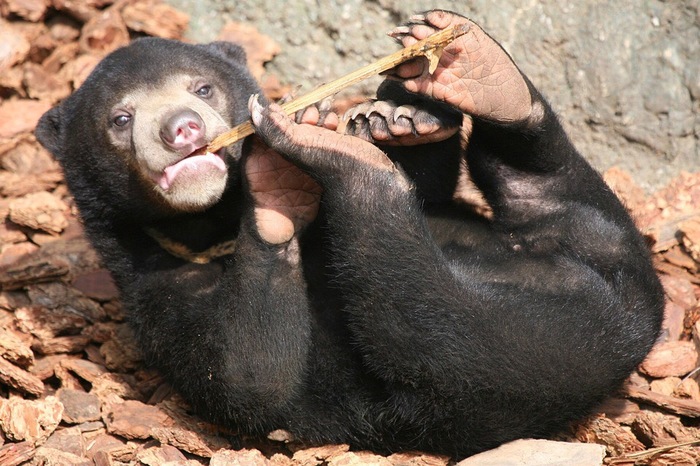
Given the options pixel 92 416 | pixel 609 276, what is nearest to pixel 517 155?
pixel 609 276

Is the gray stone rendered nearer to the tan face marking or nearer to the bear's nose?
the tan face marking

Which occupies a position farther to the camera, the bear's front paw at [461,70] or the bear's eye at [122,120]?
the bear's eye at [122,120]

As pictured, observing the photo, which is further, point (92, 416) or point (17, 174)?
point (17, 174)

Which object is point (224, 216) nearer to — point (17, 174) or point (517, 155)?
point (517, 155)

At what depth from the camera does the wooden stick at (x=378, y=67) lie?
433 centimetres

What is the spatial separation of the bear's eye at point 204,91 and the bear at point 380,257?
0.15 ft

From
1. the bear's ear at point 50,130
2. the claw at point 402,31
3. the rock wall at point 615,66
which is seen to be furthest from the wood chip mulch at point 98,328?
the claw at point 402,31

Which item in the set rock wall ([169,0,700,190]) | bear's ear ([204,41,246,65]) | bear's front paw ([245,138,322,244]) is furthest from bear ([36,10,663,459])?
rock wall ([169,0,700,190])

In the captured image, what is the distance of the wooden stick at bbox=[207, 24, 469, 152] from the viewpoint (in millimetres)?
4332

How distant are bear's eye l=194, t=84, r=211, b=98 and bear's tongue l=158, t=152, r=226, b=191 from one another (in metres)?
0.80

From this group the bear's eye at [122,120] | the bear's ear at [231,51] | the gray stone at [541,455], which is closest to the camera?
the gray stone at [541,455]

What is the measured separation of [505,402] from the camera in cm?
434

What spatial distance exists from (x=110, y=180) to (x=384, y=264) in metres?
1.85

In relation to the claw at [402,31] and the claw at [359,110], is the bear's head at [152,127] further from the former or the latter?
the claw at [402,31]
